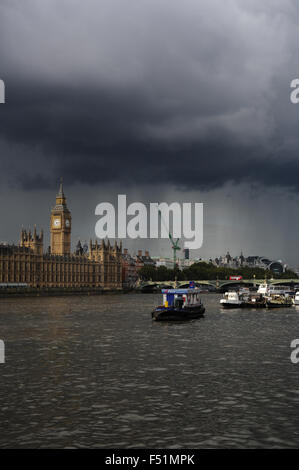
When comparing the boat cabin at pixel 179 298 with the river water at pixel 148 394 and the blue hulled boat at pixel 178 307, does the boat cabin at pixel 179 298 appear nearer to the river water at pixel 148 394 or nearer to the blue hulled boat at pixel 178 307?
the blue hulled boat at pixel 178 307

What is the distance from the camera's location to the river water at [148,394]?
1653 centimetres

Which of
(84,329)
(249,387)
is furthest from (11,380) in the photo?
(84,329)

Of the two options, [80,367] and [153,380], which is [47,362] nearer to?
[80,367]

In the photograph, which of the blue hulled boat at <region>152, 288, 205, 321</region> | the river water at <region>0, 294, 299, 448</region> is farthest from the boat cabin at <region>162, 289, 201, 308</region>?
the river water at <region>0, 294, 299, 448</region>

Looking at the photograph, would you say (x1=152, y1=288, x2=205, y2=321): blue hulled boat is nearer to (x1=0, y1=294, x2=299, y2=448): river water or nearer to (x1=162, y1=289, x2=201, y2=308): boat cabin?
(x1=162, y1=289, x2=201, y2=308): boat cabin

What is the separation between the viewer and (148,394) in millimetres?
21844

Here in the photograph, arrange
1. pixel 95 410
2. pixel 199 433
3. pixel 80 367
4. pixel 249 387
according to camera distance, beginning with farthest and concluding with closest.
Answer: pixel 80 367 → pixel 249 387 → pixel 95 410 → pixel 199 433

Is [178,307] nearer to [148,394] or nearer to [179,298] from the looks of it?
[179,298]

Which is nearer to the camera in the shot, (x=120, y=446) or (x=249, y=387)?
(x=120, y=446)

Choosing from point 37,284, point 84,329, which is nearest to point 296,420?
point 84,329

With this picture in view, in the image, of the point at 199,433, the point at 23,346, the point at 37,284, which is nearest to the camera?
the point at 199,433

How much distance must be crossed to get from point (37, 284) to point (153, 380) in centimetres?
16883

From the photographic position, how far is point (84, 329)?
4897cm

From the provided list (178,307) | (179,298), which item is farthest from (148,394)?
(179,298)
